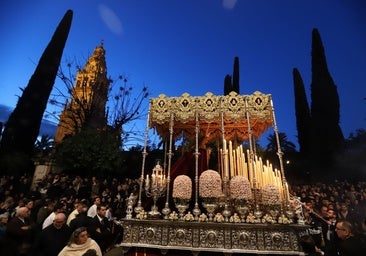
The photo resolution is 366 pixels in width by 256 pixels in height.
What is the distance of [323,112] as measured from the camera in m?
22.7

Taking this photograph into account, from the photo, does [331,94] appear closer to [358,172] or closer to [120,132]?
[358,172]

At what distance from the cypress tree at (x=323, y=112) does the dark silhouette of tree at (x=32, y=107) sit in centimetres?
2553

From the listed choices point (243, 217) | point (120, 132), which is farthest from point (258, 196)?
point (120, 132)

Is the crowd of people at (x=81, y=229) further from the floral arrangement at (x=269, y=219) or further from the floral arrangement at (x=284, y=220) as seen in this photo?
the floral arrangement at (x=269, y=219)

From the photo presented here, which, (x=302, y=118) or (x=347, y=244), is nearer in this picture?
(x=347, y=244)

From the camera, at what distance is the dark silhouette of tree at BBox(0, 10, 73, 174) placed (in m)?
18.8

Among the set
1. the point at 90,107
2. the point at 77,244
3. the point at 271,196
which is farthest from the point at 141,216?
the point at 90,107

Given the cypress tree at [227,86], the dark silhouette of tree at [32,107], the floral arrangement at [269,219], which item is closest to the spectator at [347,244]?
the floral arrangement at [269,219]

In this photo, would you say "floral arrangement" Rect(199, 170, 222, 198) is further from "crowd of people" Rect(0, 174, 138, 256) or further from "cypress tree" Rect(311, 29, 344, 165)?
"cypress tree" Rect(311, 29, 344, 165)

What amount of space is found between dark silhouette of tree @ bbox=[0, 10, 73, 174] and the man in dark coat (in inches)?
630

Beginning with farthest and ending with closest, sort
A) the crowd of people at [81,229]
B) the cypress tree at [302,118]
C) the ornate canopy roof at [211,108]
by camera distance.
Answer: the cypress tree at [302,118] < the ornate canopy roof at [211,108] < the crowd of people at [81,229]

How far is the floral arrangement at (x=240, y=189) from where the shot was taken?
4.64m

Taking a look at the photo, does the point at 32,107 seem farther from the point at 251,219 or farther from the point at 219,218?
the point at 251,219

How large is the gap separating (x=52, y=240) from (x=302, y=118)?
1065 inches
